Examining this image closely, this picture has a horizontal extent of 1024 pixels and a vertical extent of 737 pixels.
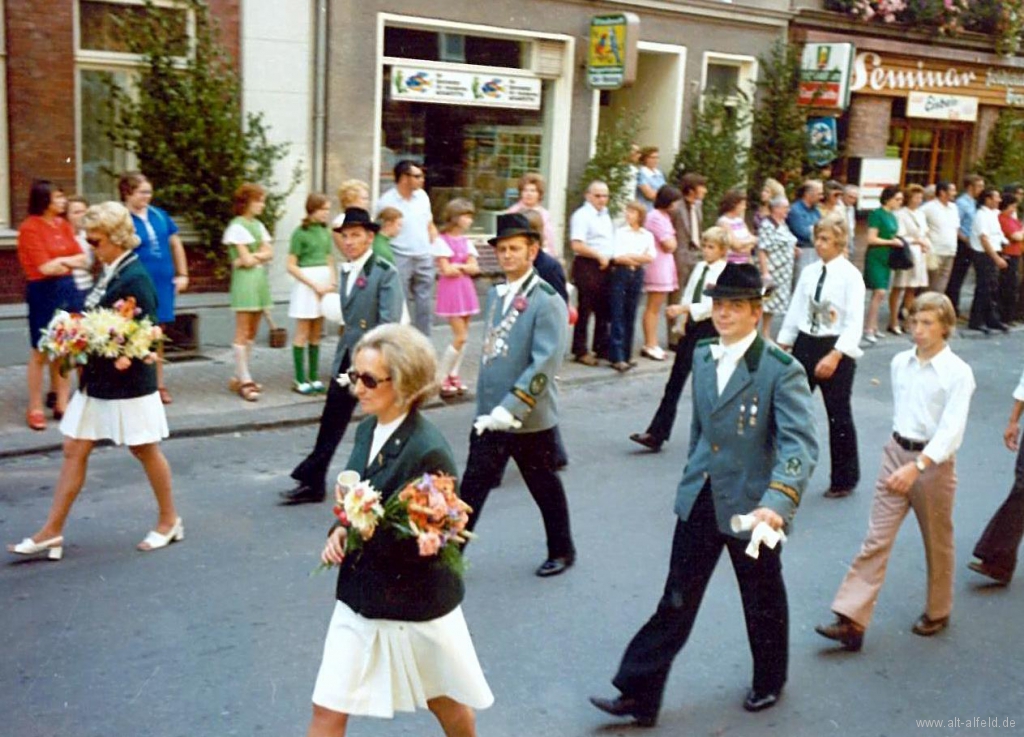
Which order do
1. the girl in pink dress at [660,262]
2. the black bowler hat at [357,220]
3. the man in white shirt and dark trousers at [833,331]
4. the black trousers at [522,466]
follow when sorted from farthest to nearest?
the girl in pink dress at [660,262] → the man in white shirt and dark trousers at [833,331] → the black bowler hat at [357,220] → the black trousers at [522,466]

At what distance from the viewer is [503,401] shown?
6.63 metres

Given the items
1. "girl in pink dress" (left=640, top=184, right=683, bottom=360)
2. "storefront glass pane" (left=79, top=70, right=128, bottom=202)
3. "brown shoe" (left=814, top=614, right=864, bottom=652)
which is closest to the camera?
"brown shoe" (left=814, top=614, right=864, bottom=652)

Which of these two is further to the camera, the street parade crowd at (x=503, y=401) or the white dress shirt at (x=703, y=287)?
the white dress shirt at (x=703, y=287)

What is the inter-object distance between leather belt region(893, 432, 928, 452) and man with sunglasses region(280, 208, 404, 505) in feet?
10.2

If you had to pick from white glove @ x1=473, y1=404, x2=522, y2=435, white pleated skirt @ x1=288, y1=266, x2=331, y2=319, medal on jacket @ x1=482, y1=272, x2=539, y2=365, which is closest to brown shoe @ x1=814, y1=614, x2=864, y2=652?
white glove @ x1=473, y1=404, x2=522, y2=435

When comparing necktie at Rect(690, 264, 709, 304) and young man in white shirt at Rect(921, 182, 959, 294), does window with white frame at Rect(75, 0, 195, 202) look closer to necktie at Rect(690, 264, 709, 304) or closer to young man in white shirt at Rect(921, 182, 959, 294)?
necktie at Rect(690, 264, 709, 304)

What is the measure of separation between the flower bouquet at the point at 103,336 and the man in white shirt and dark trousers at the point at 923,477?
150 inches

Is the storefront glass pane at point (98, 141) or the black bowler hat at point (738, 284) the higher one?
the storefront glass pane at point (98, 141)

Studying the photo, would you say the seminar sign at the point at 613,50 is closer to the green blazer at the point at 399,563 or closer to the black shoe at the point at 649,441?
the black shoe at the point at 649,441

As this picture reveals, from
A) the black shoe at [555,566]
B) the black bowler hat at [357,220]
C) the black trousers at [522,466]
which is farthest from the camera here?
the black bowler hat at [357,220]

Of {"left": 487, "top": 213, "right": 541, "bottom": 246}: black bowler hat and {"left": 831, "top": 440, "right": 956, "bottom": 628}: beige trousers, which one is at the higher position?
{"left": 487, "top": 213, "right": 541, "bottom": 246}: black bowler hat

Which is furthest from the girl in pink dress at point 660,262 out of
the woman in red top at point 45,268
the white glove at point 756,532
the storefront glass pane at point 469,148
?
the white glove at point 756,532

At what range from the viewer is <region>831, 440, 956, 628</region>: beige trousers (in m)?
6.18

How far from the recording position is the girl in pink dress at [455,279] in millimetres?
11859
